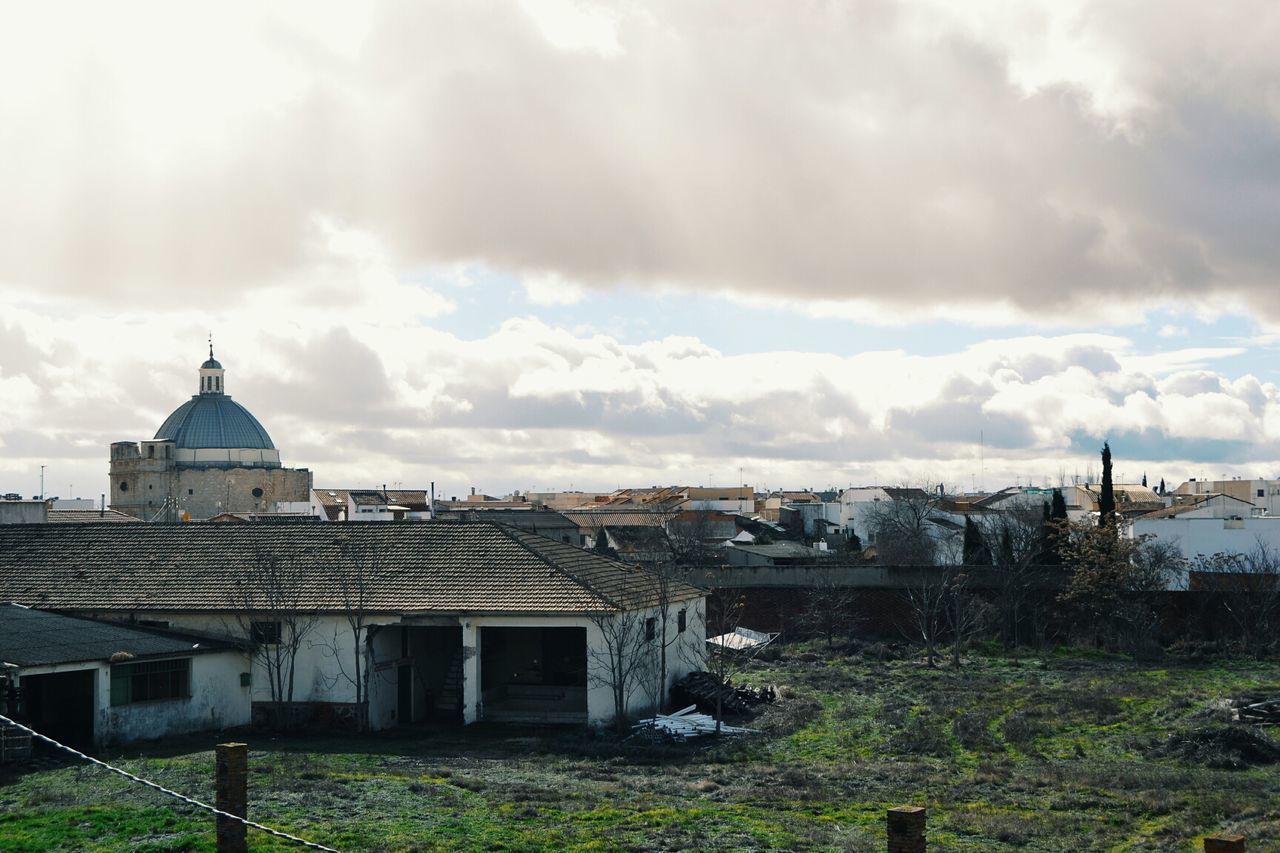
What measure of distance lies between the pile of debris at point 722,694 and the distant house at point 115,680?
10849mm

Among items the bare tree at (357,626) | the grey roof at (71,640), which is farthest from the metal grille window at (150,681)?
the bare tree at (357,626)

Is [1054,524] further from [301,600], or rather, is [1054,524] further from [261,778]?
[261,778]

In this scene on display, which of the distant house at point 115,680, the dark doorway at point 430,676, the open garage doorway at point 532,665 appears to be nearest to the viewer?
the distant house at point 115,680

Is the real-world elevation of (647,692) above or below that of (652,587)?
below

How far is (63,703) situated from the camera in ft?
92.9

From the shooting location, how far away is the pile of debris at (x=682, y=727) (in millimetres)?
28594

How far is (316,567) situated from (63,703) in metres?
7.45

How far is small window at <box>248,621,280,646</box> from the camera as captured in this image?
31595 millimetres

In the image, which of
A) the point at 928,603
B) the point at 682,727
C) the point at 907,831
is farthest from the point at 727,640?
the point at 907,831

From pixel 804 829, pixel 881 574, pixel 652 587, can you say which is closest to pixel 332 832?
pixel 804 829

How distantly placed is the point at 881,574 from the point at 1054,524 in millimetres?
8203

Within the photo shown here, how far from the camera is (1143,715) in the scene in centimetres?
3031

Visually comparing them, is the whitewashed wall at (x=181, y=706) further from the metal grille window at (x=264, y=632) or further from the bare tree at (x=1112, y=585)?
the bare tree at (x=1112, y=585)

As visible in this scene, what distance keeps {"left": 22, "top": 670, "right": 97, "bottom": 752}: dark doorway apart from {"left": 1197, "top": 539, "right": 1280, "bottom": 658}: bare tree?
3421cm
